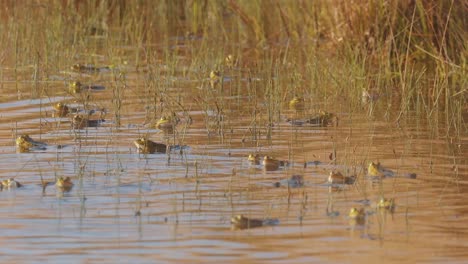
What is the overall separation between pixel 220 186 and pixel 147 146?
39.3 inches

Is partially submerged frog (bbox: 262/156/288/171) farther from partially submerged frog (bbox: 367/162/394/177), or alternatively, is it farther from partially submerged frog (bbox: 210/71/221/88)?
partially submerged frog (bbox: 210/71/221/88)

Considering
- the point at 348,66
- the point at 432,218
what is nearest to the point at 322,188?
the point at 432,218

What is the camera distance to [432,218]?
5609 mm

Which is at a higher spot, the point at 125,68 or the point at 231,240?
the point at 125,68

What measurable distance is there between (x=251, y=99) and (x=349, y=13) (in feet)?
8.31

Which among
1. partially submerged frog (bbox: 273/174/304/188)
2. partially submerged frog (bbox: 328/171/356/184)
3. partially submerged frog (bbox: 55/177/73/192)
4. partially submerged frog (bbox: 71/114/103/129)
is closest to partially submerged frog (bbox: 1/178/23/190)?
partially submerged frog (bbox: 55/177/73/192)

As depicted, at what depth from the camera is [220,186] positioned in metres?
6.28

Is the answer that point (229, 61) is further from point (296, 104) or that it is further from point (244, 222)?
point (244, 222)

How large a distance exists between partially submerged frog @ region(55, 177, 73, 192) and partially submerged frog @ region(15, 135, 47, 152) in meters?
1.16

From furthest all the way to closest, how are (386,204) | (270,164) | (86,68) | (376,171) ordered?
(86,68), (270,164), (376,171), (386,204)

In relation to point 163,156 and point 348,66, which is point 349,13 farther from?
point 163,156

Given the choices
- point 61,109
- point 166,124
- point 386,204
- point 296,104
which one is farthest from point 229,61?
point 386,204

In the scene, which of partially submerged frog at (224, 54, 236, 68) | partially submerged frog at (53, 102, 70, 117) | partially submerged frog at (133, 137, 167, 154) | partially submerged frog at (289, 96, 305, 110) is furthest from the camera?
partially submerged frog at (224, 54, 236, 68)

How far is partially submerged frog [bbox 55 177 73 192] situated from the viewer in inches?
242
